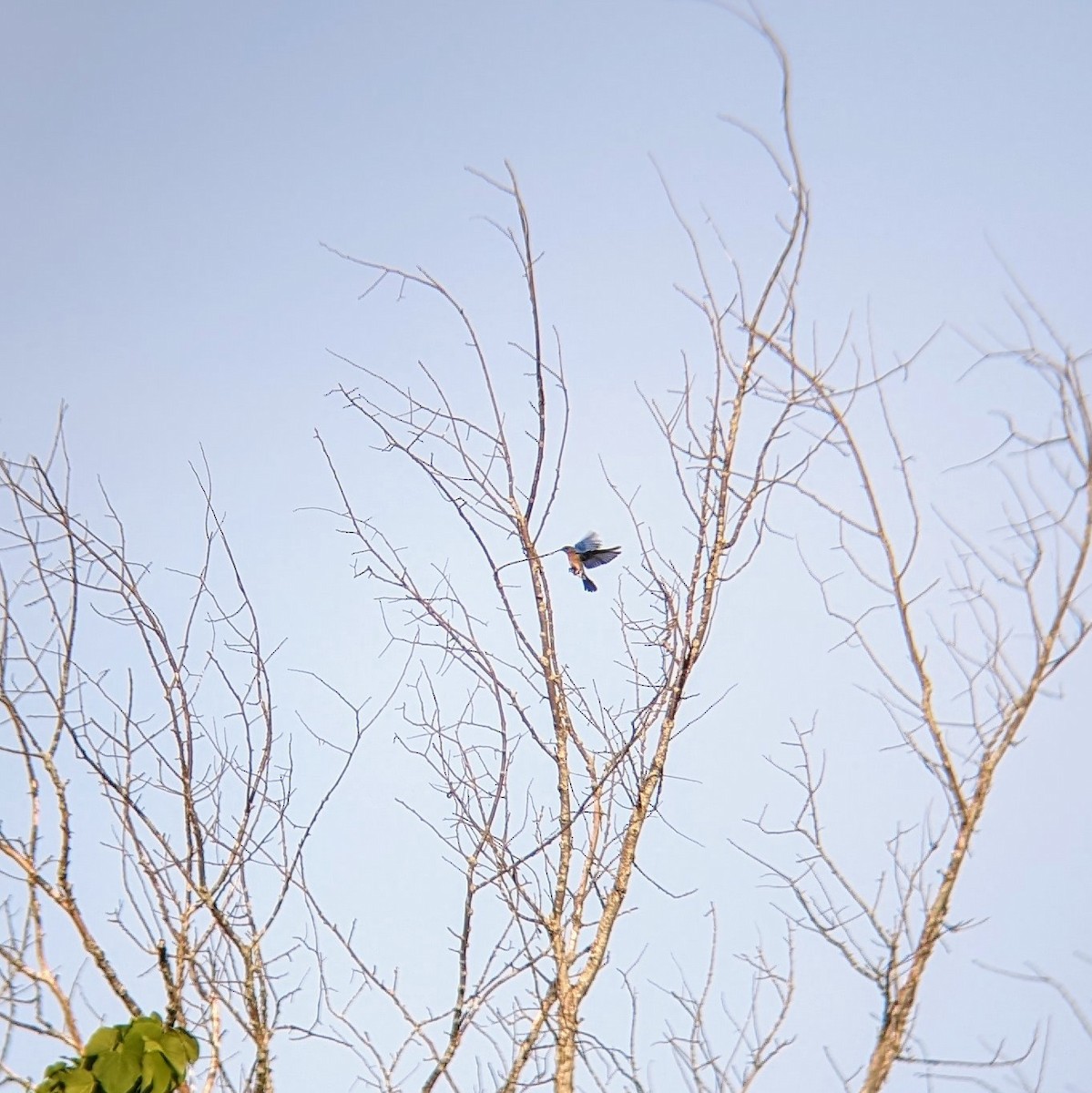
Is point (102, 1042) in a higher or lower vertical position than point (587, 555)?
lower

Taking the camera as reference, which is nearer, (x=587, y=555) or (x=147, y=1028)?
(x=147, y=1028)

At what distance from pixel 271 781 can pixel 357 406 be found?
38.4 inches

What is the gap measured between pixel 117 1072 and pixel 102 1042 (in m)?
0.07

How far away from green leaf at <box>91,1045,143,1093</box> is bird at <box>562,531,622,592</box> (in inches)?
73.6

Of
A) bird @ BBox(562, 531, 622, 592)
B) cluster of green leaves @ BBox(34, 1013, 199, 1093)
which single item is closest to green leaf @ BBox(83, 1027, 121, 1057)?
cluster of green leaves @ BBox(34, 1013, 199, 1093)

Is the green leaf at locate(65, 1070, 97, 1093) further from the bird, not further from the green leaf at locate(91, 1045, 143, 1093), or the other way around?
the bird

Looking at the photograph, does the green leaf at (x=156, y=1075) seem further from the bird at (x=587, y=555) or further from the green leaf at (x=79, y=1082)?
the bird at (x=587, y=555)

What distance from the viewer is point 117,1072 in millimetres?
2383

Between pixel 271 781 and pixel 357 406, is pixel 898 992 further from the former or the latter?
pixel 357 406

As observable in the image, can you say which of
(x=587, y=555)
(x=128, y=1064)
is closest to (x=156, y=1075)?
(x=128, y=1064)

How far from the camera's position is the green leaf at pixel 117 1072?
7.80ft

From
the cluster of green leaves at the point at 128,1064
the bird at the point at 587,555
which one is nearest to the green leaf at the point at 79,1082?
the cluster of green leaves at the point at 128,1064

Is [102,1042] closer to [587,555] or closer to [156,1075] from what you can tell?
[156,1075]

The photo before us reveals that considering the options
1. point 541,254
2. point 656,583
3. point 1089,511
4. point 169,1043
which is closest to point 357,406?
point 541,254
